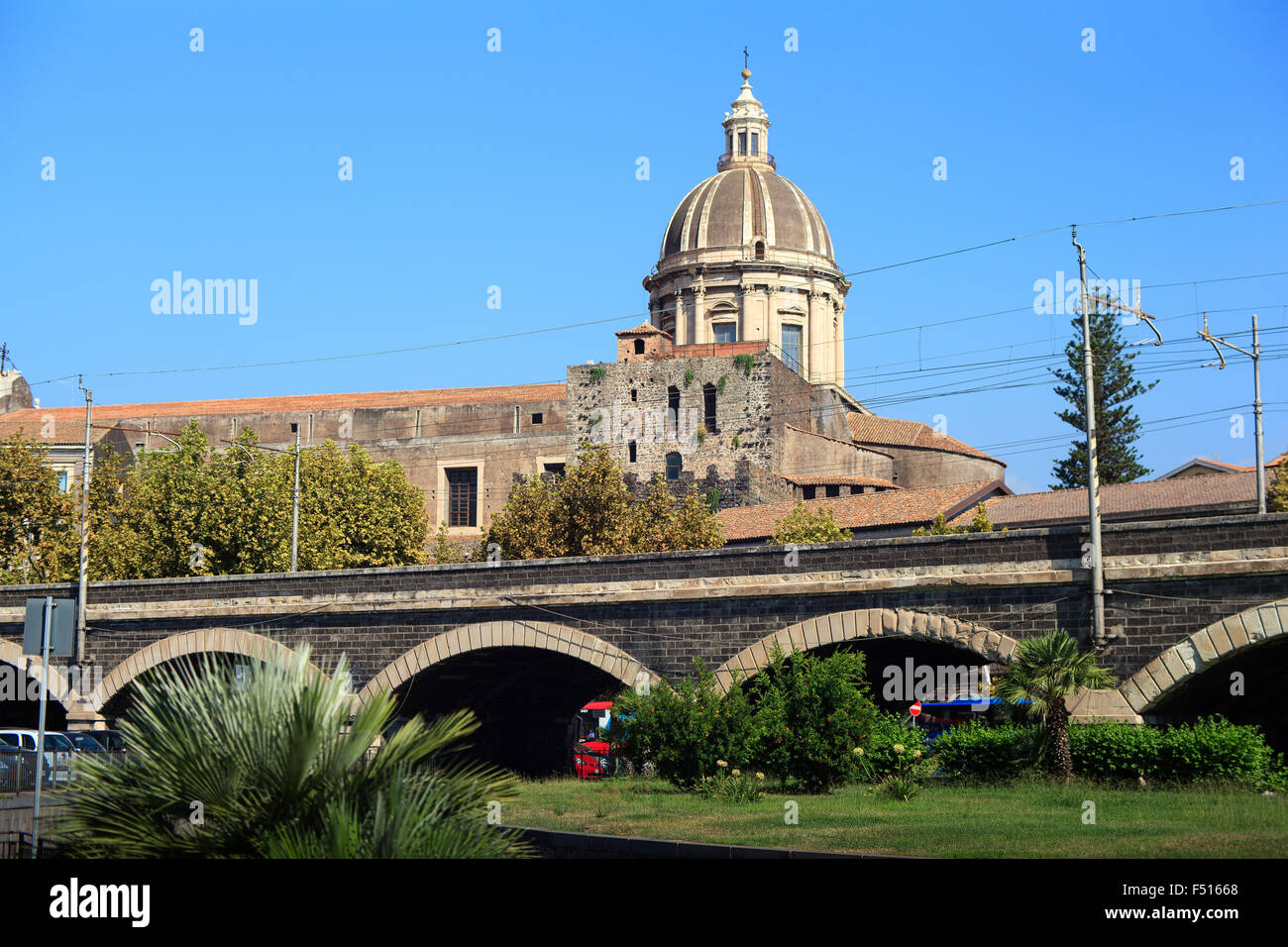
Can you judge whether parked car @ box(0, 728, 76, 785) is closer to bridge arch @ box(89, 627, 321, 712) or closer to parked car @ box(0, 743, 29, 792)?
parked car @ box(0, 743, 29, 792)

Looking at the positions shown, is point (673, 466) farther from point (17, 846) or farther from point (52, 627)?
point (17, 846)

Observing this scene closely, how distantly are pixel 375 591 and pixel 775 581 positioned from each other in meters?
9.31

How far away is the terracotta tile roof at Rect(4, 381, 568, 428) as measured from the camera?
2869 inches

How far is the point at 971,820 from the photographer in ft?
55.3

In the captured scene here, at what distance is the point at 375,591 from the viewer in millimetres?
30516

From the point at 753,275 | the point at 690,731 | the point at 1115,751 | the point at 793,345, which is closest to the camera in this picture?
the point at 1115,751

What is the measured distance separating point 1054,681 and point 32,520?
3704 cm

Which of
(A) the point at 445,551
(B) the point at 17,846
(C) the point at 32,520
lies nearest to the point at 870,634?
(B) the point at 17,846

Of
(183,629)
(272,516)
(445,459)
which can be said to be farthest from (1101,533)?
(445,459)

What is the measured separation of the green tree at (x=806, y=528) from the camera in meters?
49.4

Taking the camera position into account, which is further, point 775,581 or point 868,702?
point 775,581

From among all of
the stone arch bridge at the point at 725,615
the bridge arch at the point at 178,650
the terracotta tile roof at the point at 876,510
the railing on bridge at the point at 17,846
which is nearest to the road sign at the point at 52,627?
the railing on bridge at the point at 17,846

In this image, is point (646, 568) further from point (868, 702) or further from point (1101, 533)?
point (1101, 533)

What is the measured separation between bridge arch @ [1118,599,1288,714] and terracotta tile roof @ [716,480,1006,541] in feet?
102
